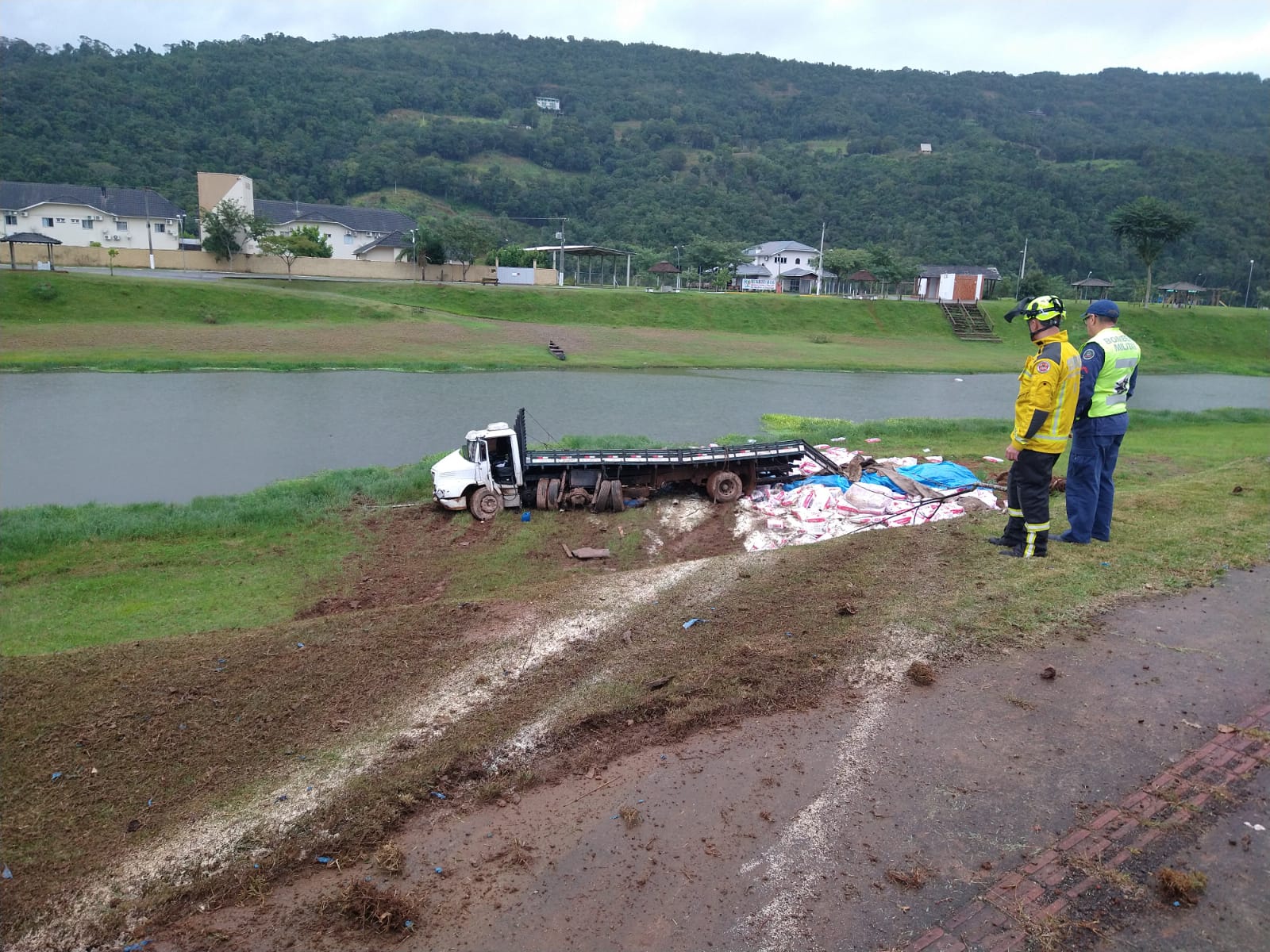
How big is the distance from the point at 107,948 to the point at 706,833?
11.4ft

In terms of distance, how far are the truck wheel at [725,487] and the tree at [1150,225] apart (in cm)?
6903

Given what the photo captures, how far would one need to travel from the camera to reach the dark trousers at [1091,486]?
8.72 meters

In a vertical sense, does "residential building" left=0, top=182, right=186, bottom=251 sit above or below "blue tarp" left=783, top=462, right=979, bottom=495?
above

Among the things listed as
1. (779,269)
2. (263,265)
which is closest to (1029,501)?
(263,265)

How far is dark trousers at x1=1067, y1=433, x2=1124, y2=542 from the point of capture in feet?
28.6

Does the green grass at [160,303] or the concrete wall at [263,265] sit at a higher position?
the concrete wall at [263,265]

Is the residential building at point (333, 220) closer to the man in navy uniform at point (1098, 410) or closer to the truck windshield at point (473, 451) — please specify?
the truck windshield at point (473, 451)

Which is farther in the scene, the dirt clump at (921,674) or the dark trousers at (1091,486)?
the dark trousers at (1091,486)

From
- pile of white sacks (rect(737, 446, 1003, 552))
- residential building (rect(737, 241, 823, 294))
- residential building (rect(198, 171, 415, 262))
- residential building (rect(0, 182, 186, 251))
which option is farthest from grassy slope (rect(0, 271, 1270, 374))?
residential building (rect(737, 241, 823, 294))

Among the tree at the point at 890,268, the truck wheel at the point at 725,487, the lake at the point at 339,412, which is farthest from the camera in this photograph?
the tree at the point at 890,268

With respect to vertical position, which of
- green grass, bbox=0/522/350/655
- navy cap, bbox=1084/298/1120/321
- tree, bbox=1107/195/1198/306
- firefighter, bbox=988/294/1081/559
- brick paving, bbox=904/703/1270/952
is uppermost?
tree, bbox=1107/195/1198/306

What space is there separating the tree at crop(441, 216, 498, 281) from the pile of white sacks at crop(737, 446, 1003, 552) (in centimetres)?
5844

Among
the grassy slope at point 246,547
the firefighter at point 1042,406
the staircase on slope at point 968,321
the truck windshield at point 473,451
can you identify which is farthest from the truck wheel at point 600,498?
the staircase on slope at point 968,321

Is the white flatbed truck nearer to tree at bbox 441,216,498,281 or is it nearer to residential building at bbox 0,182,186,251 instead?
tree at bbox 441,216,498,281
